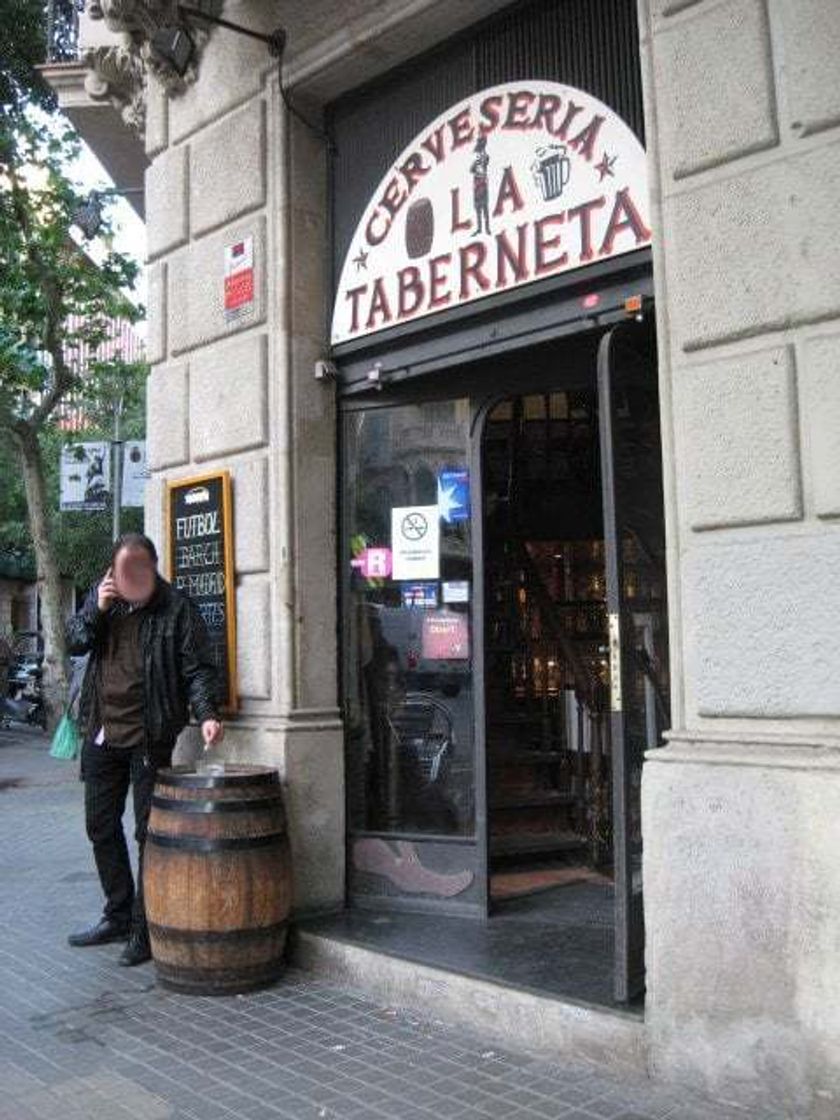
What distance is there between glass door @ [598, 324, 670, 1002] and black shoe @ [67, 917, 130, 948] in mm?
2881

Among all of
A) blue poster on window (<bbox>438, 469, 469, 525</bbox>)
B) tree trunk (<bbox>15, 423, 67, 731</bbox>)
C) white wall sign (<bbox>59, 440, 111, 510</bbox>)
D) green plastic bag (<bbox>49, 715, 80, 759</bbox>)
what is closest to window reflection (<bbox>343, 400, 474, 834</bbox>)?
blue poster on window (<bbox>438, 469, 469, 525</bbox>)

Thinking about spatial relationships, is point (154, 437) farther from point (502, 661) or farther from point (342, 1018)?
point (342, 1018)

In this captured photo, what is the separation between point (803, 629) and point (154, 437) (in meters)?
4.21

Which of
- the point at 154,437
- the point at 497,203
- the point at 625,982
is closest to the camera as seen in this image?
the point at 625,982

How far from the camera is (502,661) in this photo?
783 centimetres

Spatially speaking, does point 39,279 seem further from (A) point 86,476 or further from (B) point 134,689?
(B) point 134,689

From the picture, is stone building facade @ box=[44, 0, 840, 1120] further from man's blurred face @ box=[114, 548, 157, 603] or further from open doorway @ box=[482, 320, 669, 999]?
man's blurred face @ box=[114, 548, 157, 603]

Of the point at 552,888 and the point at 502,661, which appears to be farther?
the point at 502,661

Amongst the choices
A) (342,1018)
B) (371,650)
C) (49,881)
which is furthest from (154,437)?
(342,1018)

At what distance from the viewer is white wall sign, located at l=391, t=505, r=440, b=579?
18.5 feet

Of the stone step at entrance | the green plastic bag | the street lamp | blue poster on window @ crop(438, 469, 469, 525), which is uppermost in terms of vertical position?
the street lamp

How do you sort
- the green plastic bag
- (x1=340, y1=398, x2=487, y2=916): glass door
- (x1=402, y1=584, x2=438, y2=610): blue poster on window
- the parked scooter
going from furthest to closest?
the parked scooter < the green plastic bag < (x1=402, y1=584, x2=438, y2=610): blue poster on window < (x1=340, y1=398, x2=487, y2=916): glass door

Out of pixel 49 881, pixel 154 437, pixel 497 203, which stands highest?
pixel 497 203

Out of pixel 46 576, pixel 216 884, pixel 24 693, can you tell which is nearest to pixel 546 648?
pixel 216 884
